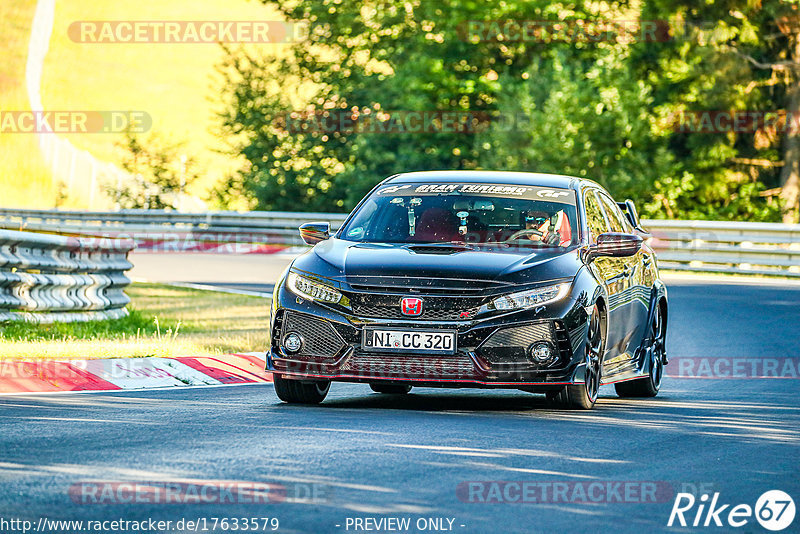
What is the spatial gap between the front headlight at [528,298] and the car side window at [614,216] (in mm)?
2391

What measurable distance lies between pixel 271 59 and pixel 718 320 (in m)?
34.6

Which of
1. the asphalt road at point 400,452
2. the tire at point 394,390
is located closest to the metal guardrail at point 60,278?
the asphalt road at point 400,452

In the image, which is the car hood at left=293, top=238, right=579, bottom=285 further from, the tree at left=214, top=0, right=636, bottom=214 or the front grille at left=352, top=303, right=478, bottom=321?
the tree at left=214, top=0, right=636, bottom=214

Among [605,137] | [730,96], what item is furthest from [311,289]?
[605,137]

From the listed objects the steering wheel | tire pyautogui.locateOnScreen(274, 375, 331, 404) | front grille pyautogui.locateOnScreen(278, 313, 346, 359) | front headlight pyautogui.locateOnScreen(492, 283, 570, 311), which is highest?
the steering wheel

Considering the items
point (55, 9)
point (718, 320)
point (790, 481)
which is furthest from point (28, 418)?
point (55, 9)

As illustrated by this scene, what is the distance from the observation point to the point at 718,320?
18484 mm

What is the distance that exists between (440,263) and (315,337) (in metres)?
0.96

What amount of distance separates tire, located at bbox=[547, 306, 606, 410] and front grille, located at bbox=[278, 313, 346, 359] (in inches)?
60.7

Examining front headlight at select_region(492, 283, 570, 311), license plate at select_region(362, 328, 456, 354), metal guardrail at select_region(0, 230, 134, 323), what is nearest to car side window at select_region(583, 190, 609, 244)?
front headlight at select_region(492, 283, 570, 311)

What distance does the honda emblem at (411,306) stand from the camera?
9617 mm

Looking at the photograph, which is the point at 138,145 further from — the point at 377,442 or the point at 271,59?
the point at 377,442

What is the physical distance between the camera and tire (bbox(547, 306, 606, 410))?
1007 centimetres

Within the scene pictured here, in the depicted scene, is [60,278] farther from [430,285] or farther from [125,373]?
[430,285]
